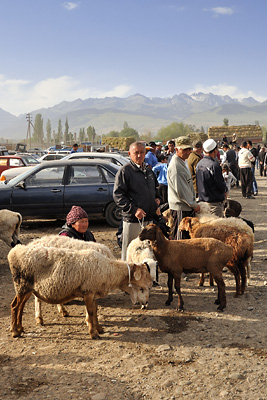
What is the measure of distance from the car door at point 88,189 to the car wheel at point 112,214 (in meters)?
0.16

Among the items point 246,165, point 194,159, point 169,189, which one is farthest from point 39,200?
point 246,165

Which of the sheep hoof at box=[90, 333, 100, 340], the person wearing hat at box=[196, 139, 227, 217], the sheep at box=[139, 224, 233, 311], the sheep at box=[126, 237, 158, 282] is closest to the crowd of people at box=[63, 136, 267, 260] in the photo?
the person wearing hat at box=[196, 139, 227, 217]

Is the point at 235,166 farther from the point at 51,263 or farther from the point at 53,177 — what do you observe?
the point at 51,263

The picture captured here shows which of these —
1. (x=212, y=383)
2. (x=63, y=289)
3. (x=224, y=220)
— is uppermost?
(x=224, y=220)

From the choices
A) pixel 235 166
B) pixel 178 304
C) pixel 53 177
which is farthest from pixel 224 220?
pixel 235 166

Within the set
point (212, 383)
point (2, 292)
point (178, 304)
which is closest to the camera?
point (212, 383)

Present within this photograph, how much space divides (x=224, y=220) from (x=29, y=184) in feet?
18.6

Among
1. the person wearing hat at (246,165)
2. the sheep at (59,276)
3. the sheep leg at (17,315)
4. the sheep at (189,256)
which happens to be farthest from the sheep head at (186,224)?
the person wearing hat at (246,165)

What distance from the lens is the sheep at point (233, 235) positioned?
630 centimetres

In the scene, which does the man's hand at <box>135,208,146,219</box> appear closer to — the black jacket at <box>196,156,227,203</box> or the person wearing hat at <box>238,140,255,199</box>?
the black jacket at <box>196,156,227,203</box>

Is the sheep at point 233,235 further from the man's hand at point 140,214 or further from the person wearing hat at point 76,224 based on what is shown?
the person wearing hat at point 76,224

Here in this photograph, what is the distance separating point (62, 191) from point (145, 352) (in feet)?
21.4

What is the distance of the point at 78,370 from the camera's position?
4242 millimetres

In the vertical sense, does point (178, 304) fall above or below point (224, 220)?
below
